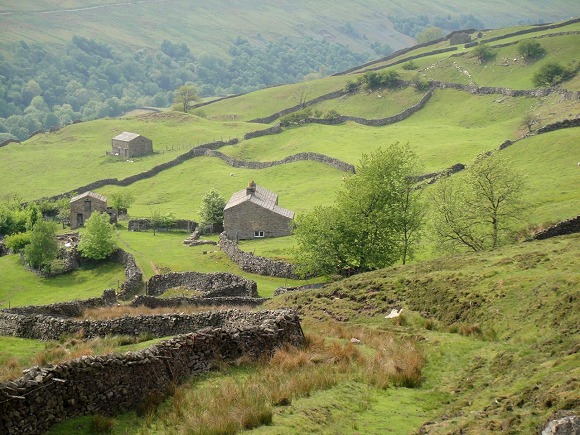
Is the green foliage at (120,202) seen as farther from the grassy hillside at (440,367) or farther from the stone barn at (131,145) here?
the grassy hillside at (440,367)

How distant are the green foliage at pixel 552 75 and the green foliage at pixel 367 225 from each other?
78.1 metres

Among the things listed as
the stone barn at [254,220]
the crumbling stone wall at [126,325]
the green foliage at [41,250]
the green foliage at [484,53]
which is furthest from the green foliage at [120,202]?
the green foliage at [484,53]

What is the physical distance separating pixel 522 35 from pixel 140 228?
A: 115 meters

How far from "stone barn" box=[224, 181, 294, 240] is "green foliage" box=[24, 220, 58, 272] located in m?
17.8

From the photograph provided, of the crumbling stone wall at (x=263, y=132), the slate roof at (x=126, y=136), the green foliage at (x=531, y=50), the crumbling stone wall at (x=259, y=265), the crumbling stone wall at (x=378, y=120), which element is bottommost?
the crumbling stone wall at (x=259, y=265)

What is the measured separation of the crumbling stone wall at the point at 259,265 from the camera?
59.0 metres

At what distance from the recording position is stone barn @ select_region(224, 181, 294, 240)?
253 feet

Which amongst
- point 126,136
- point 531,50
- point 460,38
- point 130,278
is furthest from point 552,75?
point 130,278

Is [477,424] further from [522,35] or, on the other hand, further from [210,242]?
[522,35]

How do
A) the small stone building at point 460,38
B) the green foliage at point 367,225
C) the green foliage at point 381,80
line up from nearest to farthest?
the green foliage at point 367,225, the green foliage at point 381,80, the small stone building at point 460,38

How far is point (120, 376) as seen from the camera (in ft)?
57.7

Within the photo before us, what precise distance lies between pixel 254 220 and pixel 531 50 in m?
88.3

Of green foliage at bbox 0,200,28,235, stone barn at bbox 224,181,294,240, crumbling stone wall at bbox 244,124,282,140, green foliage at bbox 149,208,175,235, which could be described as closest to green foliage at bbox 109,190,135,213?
green foliage at bbox 149,208,175,235

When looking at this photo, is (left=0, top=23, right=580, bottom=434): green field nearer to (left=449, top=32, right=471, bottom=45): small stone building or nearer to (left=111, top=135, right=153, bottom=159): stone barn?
(left=111, top=135, right=153, bottom=159): stone barn
